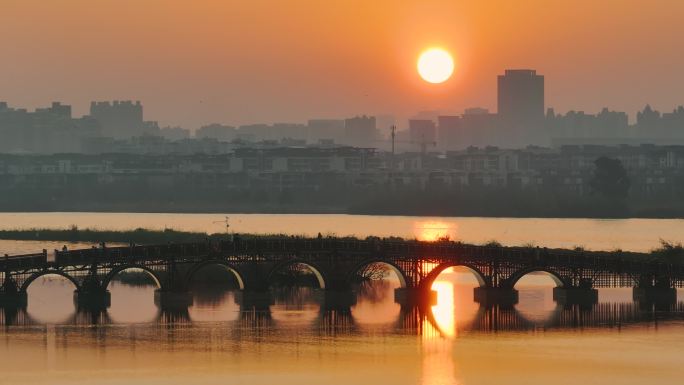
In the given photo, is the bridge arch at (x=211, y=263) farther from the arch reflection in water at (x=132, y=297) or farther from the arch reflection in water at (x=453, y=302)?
the arch reflection in water at (x=453, y=302)

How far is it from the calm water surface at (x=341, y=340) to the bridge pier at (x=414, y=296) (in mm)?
519

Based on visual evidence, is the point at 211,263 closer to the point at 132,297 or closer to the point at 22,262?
the point at 132,297

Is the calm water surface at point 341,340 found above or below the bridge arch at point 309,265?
below

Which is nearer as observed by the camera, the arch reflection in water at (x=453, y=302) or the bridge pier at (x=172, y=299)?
the arch reflection in water at (x=453, y=302)

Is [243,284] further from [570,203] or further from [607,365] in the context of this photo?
[570,203]

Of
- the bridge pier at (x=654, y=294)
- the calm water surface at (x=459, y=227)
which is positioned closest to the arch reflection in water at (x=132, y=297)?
the bridge pier at (x=654, y=294)

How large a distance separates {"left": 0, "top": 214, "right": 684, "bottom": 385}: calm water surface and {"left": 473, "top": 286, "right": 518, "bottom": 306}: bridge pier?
0.90 m

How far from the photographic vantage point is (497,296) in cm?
8106

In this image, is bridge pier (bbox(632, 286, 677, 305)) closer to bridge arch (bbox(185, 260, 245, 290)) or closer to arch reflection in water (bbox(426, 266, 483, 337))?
arch reflection in water (bbox(426, 266, 483, 337))

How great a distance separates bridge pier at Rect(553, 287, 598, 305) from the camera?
81425 millimetres

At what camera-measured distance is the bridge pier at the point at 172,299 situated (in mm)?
78625

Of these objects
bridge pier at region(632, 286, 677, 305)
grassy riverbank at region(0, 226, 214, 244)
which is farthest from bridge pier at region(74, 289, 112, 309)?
grassy riverbank at region(0, 226, 214, 244)

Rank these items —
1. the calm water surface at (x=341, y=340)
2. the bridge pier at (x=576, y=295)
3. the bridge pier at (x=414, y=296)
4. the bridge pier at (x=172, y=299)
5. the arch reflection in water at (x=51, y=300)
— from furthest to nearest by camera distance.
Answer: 1. the bridge pier at (x=576, y=295)
2. the bridge pier at (x=414, y=296)
3. the bridge pier at (x=172, y=299)
4. the arch reflection in water at (x=51, y=300)
5. the calm water surface at (x=341, y=340)

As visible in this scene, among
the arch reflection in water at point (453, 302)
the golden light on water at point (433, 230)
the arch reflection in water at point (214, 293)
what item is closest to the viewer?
the arch reflection in water at point (453, 302)
